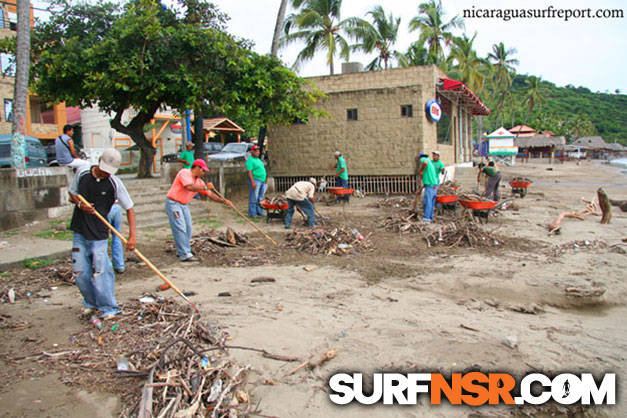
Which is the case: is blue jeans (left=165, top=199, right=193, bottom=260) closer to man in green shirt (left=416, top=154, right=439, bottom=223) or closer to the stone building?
man in green shirt (left=416, top=154, right=439, bottom=223)

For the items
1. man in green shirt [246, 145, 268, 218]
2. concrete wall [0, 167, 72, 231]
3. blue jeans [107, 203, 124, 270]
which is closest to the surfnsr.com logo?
blue jeans [107, 203, 124, 270]

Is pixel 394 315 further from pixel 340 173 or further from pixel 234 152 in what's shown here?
pixel 234 152

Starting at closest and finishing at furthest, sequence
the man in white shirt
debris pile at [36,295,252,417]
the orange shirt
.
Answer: debris pile at [36,295,252,417], the orange shirt, the man in white shirt

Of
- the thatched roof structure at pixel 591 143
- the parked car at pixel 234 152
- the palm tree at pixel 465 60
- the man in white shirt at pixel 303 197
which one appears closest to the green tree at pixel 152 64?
the man in white shirt at pixel 303 197

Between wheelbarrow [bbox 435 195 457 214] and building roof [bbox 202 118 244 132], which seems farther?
building roof [bbox 202 118 244 132]

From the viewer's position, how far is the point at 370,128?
16422mm

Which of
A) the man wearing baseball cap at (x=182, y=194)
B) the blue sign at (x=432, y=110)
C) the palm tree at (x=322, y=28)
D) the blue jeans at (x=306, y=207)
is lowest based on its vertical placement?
the blue jeans at (x=306, y=207)

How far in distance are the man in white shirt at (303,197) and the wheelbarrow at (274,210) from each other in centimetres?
30

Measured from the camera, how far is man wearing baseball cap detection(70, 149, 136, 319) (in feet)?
14.7

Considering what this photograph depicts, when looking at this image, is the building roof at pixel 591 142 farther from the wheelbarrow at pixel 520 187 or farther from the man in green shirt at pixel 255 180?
the man in green shirt at pixel 255 180

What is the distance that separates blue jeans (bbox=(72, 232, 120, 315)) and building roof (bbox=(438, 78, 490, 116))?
48.6 ft

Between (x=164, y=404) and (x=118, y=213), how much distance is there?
387cm

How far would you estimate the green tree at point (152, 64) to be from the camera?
429 inches

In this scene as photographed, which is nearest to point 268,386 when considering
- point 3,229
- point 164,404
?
point 164,404
